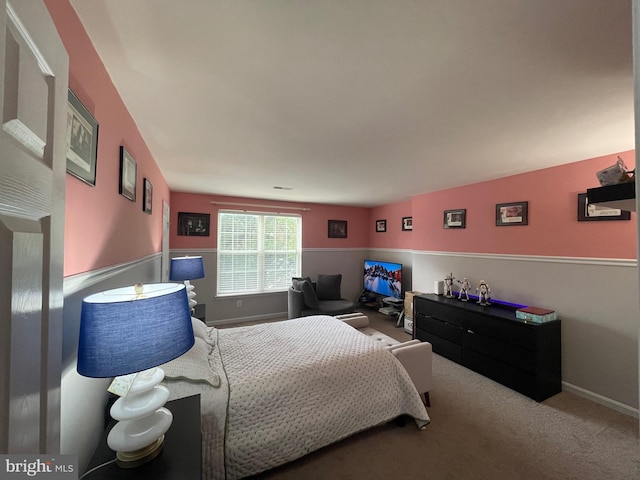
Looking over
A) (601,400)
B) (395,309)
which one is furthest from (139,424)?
(395,309)

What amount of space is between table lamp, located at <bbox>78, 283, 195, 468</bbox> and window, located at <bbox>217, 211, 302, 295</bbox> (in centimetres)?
348

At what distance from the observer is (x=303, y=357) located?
1.84 meters

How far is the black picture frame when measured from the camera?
141cm

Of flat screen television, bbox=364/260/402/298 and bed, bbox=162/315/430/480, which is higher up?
flat screen television, bbox=364/260/402/298

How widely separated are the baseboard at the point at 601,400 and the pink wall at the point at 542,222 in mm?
1266

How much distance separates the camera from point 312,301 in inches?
157

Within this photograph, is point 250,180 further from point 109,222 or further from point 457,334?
point 457,334

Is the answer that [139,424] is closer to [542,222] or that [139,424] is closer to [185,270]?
[185,270]

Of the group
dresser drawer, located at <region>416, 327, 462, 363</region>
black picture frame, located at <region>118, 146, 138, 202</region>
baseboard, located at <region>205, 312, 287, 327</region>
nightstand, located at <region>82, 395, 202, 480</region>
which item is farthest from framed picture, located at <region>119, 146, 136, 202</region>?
dresser drawer, located at <region>416, 327, 462, 363</region>

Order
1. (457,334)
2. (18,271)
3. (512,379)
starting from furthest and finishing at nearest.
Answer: (457,334) < (512,379) < (18,271)

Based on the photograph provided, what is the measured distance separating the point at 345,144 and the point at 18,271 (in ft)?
6.30

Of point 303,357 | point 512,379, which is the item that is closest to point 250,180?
point 303,357

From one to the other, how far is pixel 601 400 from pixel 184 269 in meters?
4.28

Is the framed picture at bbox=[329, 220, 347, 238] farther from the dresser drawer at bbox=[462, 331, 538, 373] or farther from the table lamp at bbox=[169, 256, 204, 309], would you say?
the dresser drawer at bbox=[462, 331, 538, 373]
